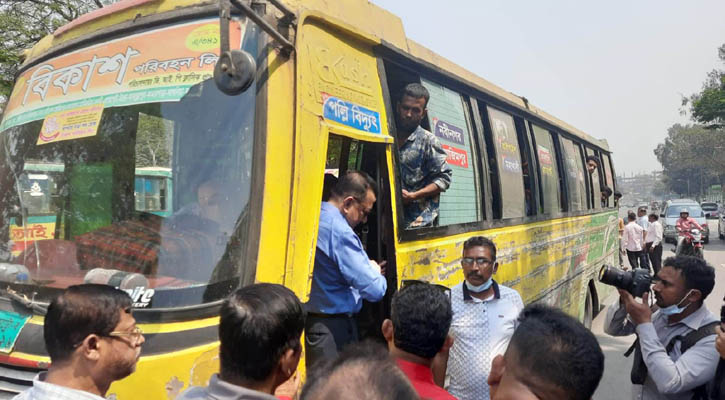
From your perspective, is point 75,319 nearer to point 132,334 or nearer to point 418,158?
point 132,334

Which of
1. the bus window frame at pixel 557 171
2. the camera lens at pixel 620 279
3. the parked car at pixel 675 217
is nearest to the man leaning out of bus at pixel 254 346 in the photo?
the camera lens at pixel 620 279

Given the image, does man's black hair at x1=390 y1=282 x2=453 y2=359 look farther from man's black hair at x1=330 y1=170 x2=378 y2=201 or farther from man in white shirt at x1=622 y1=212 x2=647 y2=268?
man in white shirt at x1=622 y1=212 x2=647 y2=268

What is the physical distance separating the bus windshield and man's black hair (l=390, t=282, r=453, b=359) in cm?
74

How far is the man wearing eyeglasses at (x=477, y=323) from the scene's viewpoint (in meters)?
2.87

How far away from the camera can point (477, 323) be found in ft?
9.67

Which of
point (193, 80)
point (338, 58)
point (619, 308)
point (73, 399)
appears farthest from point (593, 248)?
point (73, 399)

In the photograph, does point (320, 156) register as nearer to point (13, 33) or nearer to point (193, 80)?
point (193, 80)

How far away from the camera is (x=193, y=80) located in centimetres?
254

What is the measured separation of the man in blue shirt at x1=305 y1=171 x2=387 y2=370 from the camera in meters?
2.75

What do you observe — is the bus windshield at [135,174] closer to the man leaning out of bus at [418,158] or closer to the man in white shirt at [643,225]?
the man leaning out of bus at [418,158]

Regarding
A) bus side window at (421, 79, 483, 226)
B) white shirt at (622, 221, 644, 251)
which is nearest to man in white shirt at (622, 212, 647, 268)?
white shirt at (622, 221, 644, 251)

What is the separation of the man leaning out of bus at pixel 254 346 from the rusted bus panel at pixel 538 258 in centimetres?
153

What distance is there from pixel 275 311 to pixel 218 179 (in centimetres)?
100

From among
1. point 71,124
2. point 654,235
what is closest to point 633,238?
point 654,235
